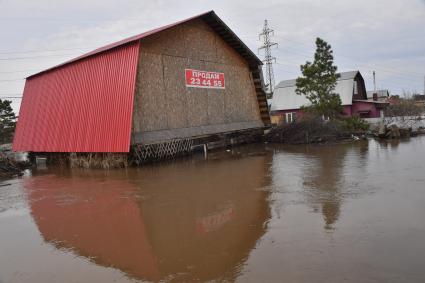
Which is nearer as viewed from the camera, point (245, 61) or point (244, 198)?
point (244, 198)

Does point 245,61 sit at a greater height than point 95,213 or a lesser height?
greater

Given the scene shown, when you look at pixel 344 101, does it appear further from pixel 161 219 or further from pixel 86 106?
pixel 161 219

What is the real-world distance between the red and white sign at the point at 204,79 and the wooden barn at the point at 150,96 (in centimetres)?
5

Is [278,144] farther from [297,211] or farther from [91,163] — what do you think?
[297,211]

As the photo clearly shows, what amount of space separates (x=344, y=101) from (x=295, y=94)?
5043mm

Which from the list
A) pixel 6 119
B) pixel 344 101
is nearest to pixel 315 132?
pixel 344 101

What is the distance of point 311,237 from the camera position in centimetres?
551

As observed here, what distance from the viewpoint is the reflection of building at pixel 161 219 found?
16.6ft

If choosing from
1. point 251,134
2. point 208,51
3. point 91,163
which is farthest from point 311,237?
point 251,134

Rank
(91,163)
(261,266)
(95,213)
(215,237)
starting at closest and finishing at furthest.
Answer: (261,266), (215,237), (95,213), (91,163)

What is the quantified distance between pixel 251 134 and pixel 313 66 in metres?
5.38

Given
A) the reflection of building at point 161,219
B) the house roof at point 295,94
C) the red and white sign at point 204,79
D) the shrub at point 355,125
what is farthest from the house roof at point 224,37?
the house roof at point 295,94

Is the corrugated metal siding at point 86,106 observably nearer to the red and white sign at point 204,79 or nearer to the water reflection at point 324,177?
the red and white sign at point 204,79

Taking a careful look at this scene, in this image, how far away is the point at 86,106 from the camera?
16.9 metres
